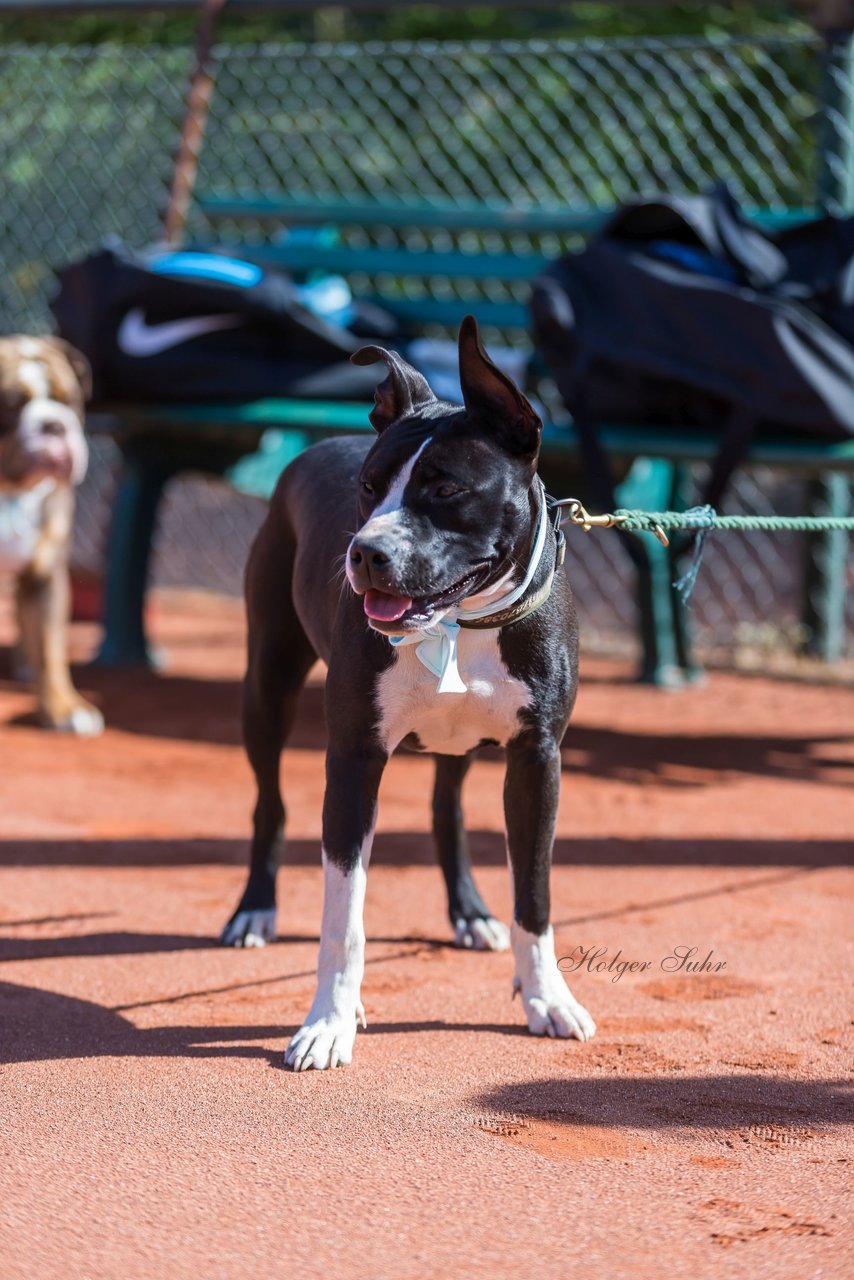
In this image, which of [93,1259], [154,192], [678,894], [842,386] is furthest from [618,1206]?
[154,192]

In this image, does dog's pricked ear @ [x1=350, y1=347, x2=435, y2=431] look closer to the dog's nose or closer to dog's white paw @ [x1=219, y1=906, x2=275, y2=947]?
the dog's nose

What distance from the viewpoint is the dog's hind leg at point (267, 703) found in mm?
3449

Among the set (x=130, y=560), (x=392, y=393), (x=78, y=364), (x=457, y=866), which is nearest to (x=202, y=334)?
(x=78, y=364)

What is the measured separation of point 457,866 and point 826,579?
150 inches

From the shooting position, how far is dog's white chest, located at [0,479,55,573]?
5723 mm

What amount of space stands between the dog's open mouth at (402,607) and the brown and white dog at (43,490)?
124 inches

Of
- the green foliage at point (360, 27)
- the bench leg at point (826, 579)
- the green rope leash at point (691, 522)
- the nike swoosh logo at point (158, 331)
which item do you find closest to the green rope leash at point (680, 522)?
the green rope leash at point (691, 522)

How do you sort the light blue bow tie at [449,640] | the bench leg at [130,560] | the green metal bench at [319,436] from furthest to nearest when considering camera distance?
the bench leg at [130,560] → the green metal bench at [319,436] → the light blue bow tie at [449,640]

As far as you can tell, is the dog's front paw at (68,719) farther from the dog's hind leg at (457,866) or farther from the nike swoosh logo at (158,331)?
the dog's hind leg at (457,866)

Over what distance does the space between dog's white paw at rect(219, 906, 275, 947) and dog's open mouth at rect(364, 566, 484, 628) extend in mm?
1134

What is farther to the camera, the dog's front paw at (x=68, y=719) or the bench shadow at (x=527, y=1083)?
the dog's front paw at (x=68, y=719)

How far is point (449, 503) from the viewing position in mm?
2605

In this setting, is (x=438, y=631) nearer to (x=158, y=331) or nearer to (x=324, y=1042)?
(x=324, y=1042)

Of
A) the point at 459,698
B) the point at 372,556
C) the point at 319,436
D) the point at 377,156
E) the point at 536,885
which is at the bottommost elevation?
the point at 536,885
